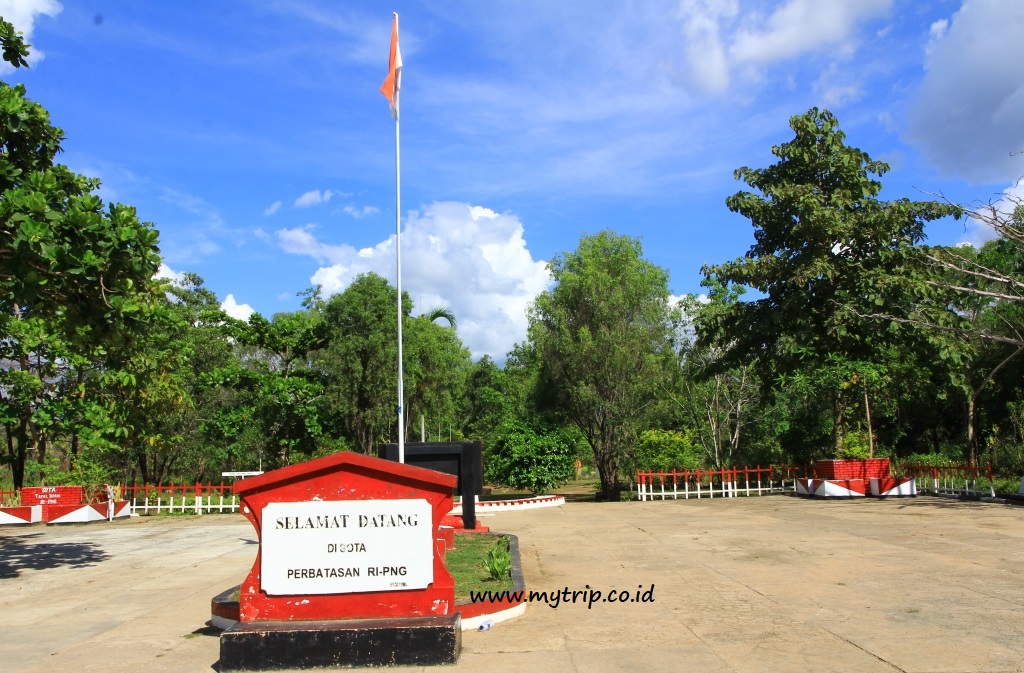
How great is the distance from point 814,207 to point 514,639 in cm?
2025

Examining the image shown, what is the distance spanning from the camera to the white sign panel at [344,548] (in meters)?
6.66

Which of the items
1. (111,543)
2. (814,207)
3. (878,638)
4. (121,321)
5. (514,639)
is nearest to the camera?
(878,638)

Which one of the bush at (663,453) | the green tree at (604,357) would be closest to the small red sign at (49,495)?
the green tree at (604,357)

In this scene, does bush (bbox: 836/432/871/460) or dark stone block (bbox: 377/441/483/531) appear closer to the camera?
dark stone block (bbox: 377/441/483/531)

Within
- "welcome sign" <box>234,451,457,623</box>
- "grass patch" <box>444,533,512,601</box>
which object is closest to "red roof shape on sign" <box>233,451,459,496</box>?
"welcome sign" <box>234,451,457,623</box>

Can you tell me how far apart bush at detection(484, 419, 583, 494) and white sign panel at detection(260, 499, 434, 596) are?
21.8 m

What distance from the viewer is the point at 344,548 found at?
6.69m

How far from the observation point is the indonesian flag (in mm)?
14789

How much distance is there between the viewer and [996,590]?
8.60 meters

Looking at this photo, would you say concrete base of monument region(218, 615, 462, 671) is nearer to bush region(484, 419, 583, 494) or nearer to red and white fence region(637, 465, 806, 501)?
red and white fence region(637, 465, 806, 501)

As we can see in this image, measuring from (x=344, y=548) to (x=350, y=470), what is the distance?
65 centimetres

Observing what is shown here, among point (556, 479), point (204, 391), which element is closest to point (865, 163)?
point (556, 479)

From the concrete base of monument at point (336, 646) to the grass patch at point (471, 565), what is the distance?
1.96m

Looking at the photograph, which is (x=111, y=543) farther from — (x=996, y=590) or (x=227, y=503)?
(x=996, y=590)
